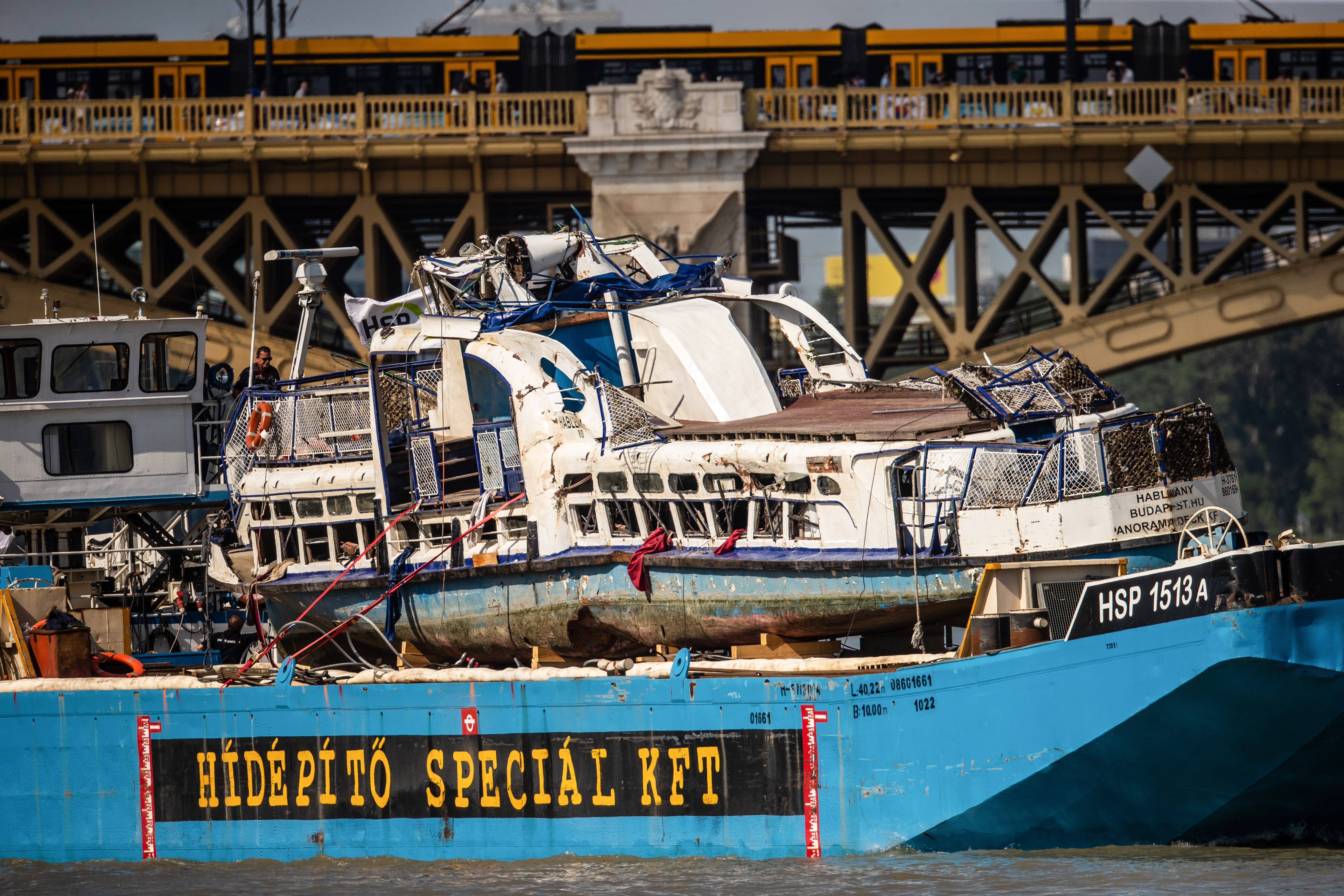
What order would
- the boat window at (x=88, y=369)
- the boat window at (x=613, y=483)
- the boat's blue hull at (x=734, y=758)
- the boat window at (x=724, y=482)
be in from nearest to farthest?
the boat's blue hull at (x=734, y=758) < the boat window at (x=724, y=482) < the boat window at (x=613, y=483) < the boat window at (x=88, y=369)

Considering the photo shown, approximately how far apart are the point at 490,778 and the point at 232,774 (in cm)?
322

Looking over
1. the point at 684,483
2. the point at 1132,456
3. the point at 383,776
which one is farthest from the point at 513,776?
the point at 1132,456

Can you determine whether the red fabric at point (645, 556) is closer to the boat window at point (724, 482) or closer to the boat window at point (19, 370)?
the boat window at point (724, 482)

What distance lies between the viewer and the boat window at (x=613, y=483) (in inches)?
899

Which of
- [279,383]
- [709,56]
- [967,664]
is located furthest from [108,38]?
[967,664]

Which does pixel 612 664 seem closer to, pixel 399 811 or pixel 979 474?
pixel 399 811

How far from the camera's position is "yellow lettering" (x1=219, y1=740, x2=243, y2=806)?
20.8 m

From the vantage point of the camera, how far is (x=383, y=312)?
29.2 metres

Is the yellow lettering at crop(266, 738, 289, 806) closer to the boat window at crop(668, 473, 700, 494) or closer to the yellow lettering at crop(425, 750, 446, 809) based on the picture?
the yellow lettering at crop(425, 750, 446, 809)

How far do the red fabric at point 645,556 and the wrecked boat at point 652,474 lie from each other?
3 centimetres

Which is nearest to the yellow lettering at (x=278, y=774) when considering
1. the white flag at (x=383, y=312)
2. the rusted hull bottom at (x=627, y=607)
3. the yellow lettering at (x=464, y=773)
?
the yellow lettering at (x=464, y=773)

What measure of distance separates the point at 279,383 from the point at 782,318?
756cm

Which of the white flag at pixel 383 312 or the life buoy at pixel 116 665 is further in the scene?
the white flag at pixel 383 312

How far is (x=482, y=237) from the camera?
2598cm
